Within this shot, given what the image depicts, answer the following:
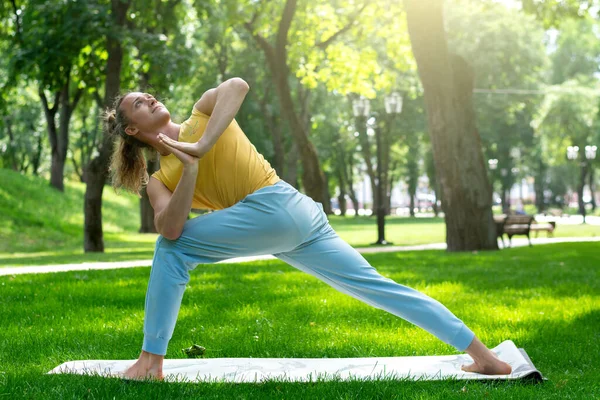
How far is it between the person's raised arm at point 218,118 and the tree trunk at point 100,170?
14110mm

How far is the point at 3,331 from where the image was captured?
645 cm

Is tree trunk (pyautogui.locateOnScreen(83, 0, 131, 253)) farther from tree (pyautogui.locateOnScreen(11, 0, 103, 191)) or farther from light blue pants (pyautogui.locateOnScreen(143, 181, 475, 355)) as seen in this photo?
light blue pants (pyautogui.locateOnScreen(143, 181, 475, 355))

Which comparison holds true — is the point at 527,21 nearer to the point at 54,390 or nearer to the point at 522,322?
the point at 522,322

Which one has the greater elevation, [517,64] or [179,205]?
[517,64]

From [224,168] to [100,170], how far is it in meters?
15.3

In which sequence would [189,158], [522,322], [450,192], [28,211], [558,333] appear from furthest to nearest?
[28,211], [450,192], [522,322], [558,333], [189,158]

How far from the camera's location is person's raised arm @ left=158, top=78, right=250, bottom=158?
4227mm

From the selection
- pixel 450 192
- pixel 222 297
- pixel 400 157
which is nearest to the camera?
pixel 222 297

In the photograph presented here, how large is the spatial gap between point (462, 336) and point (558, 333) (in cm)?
222

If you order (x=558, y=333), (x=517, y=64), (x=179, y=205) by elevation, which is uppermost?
(x=517, y=64)

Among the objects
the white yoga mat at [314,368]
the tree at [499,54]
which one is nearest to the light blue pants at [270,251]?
the white yoga mat at [314,368]

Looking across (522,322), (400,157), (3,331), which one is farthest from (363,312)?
(400,157)

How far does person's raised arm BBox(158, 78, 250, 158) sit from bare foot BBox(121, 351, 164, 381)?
1161mm

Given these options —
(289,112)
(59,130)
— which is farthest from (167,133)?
(59,130)
